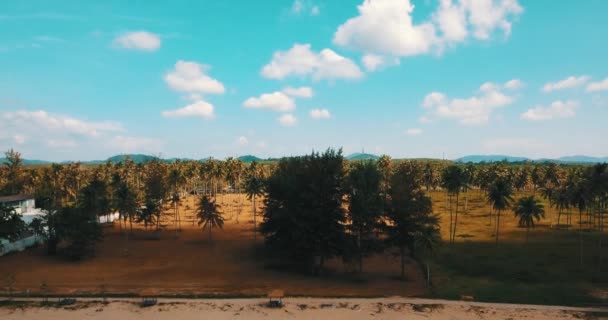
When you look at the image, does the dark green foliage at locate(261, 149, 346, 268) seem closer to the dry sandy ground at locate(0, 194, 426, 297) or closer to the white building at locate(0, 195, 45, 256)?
the dry sandy ground at locate(0, 194, 426, 297)

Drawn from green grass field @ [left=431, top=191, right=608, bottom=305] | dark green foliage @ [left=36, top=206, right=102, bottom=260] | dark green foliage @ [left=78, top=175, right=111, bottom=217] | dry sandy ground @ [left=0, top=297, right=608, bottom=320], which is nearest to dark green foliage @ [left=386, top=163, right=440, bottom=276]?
green grass field @ [left=431, top=191, right=608, bottom=305]

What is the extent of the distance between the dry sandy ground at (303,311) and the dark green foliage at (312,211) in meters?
12.7

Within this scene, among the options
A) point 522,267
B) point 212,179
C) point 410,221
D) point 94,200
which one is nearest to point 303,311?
point 410,221

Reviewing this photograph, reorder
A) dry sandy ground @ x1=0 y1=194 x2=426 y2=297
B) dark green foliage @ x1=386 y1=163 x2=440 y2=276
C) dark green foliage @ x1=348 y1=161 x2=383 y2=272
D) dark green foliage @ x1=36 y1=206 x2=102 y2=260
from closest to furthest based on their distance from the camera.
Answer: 1. dry sandy ground @ x1=0 y1=194 x2=426 y2=297
2. dark green foliage @ x1=386 y1=163 x2=440 y2=276
3. dark green foliage @ x1=348 y1=161 x2=383 y2=272
4. dark green foliage @ x1=36 y1=206 x2=102 y2=260

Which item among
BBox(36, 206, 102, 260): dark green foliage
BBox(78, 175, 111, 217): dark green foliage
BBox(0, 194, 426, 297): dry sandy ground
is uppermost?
BBox(78, 175, 111, 217): dark green foliage

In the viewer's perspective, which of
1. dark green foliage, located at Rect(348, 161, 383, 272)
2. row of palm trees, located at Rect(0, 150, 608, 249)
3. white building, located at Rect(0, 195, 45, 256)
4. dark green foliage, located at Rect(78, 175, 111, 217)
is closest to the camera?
dark green foliage, located at Rect(348, 161, 383, 272)

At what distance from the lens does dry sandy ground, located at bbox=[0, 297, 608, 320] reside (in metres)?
32.8

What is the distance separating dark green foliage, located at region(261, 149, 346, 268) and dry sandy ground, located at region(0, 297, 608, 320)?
12714mm

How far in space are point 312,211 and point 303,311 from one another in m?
17.0

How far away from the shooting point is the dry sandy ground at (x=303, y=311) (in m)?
32.8

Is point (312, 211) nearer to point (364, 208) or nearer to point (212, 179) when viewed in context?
point (364, 208)

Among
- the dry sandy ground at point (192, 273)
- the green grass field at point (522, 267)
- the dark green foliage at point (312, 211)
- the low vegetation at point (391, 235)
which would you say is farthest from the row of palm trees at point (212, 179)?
the dark green foliage at point (312, 211)

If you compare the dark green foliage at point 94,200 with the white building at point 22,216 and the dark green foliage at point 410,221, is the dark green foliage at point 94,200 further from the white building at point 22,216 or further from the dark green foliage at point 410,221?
the dark green foliage at point 410,221

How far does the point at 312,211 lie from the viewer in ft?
162
